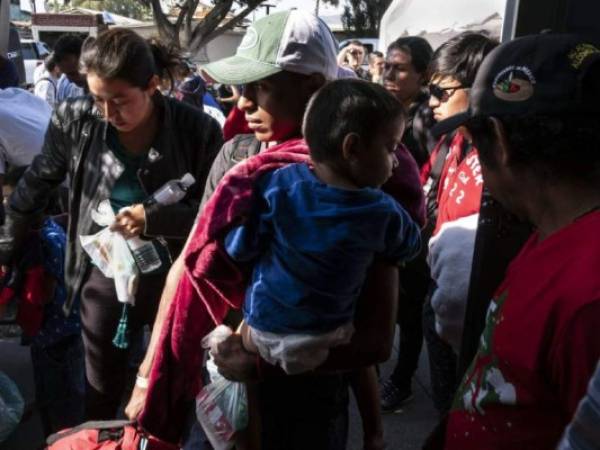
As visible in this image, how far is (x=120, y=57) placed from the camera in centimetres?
222

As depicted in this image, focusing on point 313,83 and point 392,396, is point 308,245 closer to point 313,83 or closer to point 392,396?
point 313,83

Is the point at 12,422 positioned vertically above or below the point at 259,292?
below

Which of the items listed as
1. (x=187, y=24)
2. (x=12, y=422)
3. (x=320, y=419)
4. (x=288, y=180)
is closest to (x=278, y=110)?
(x=288, y=180)

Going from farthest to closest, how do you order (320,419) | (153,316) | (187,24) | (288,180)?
(187,24), (153,316), (320,419), (288,180)

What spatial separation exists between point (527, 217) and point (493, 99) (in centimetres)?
22

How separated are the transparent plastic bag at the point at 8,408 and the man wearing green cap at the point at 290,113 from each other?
1.61 metres

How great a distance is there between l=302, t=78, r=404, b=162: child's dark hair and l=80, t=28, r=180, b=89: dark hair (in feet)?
3.52

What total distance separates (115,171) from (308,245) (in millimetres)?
1275

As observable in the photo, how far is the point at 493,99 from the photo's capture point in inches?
44.4

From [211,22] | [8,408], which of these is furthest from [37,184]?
[211,22]

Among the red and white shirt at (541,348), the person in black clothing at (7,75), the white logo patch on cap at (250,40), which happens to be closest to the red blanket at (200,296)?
the white logo patch on cap at (250,40)

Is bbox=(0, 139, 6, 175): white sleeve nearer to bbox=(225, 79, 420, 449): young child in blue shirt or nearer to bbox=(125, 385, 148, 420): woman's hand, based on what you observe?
bbox=(125, 385, 148, 420): woman's hand

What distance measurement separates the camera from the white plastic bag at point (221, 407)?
1.52m

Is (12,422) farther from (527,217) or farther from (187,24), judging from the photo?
(187,24)
